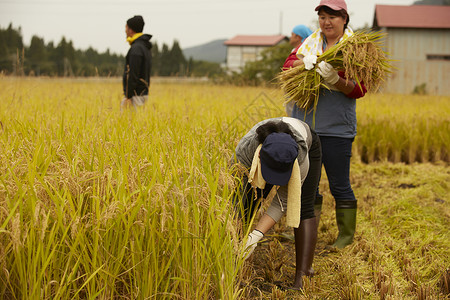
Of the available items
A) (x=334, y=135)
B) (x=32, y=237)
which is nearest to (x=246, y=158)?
(x=334, y=135)

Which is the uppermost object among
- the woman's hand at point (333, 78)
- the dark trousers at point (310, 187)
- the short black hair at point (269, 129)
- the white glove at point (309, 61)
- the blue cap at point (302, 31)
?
the blue cap at point (302, 31)

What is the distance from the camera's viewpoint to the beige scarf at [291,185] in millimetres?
2184

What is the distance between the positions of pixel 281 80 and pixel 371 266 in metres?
1.41

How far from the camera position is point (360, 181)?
5312mm

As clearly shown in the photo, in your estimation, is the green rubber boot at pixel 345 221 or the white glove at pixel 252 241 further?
the green rubber boot at pixel 345 221

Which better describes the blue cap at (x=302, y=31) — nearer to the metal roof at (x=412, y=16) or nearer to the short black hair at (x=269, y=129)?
the short black hair at (x=269, y=129)

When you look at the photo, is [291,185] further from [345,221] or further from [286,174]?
[345,221]

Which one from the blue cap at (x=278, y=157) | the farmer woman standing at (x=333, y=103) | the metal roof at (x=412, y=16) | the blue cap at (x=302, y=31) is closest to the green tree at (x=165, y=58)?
the metal roof at (x=412, y=16)

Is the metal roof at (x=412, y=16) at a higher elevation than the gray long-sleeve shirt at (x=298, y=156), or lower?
higher

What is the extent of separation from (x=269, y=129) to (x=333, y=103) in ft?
3.26

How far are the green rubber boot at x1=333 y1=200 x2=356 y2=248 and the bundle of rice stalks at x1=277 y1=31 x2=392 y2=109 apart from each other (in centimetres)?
77

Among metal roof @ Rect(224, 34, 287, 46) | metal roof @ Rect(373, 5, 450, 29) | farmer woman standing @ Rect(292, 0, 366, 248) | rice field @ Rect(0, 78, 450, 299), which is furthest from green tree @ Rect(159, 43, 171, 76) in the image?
farmer woman standing @ Rect(292, 0, 366, 248)

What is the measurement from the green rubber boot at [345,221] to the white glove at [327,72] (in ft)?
3.03

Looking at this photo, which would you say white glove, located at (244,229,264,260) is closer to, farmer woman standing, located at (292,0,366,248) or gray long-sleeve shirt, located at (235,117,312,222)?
gray long-sleeve shirt, located at (235,117,312,222)
